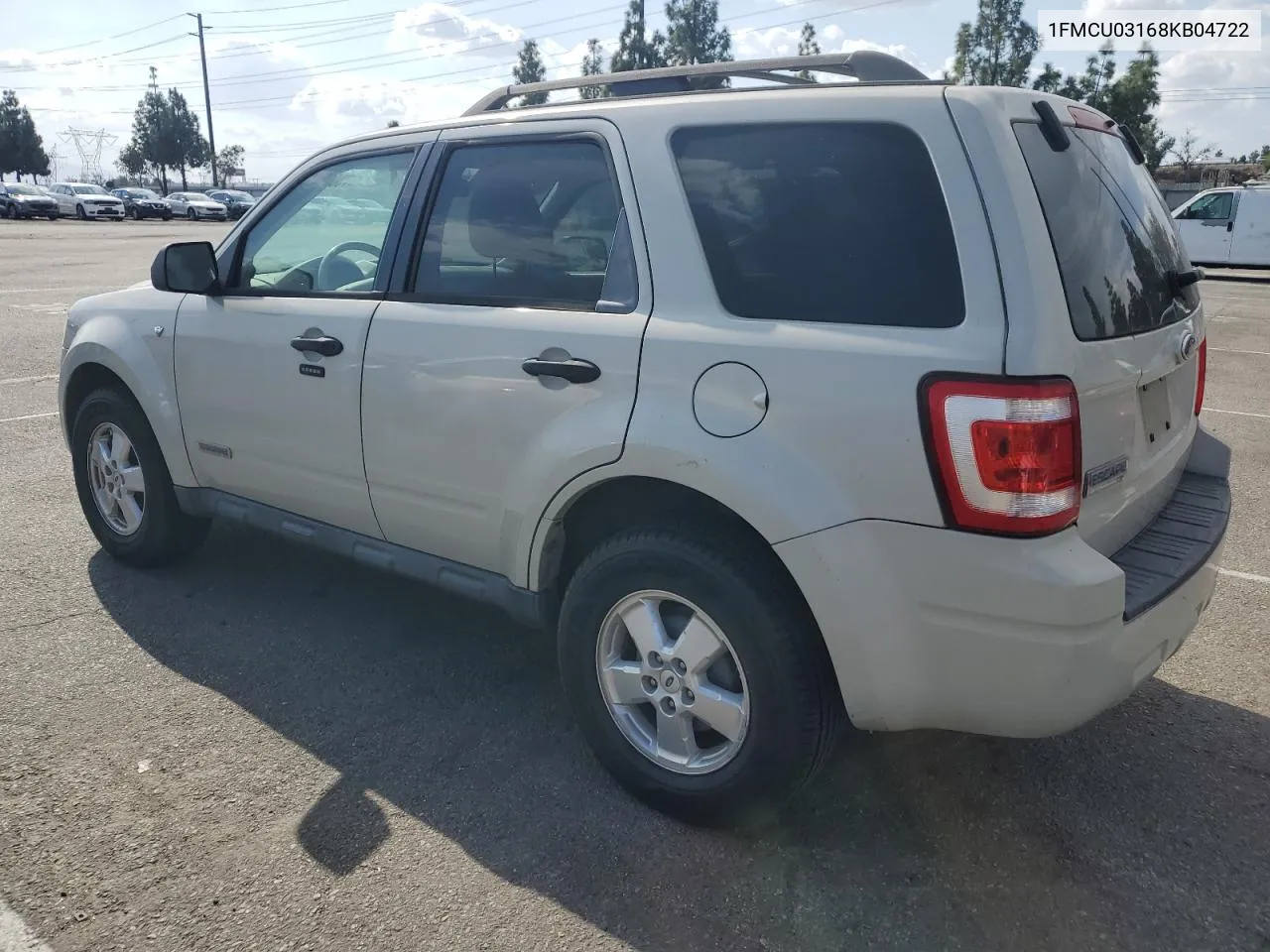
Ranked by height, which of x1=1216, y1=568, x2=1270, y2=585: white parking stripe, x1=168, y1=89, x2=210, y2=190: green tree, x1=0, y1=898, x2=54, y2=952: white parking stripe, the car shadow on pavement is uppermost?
x1=168, y1=89, x2=210, y2=190: green tree

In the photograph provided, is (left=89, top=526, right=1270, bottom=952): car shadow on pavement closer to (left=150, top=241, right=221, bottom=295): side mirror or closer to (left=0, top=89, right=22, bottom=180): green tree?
(left=150, top=241, right=221, bottom=295): side mirror

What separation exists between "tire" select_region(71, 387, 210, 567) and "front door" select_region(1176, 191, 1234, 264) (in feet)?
77.5

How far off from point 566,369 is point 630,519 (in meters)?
0.48

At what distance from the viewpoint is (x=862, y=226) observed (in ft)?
8.08

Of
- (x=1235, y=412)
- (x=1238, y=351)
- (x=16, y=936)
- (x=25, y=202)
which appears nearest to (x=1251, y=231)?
(x=1238, y=351)

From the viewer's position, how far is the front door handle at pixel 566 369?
9.20 feet

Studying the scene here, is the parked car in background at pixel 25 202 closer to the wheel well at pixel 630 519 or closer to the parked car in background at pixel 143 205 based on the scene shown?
the parked car in background at pixel 143 205

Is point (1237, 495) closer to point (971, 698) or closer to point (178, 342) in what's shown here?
point (971, 698)

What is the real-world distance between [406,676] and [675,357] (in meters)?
1.74

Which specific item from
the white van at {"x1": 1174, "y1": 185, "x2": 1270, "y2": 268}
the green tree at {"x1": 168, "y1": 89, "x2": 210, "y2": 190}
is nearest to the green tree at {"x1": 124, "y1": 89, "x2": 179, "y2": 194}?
the green tree at {"x1": 168, "y1": 89, "x2": 210, "y2": 190}

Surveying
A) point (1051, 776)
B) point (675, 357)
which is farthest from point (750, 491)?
point (1051, 776)

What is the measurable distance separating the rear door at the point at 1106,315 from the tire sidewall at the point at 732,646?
81cm

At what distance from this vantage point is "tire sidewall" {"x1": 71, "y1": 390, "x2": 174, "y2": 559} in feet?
14.3

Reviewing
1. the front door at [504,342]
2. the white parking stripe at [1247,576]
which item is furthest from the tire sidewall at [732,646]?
the white parking stripe at [1247,576]
